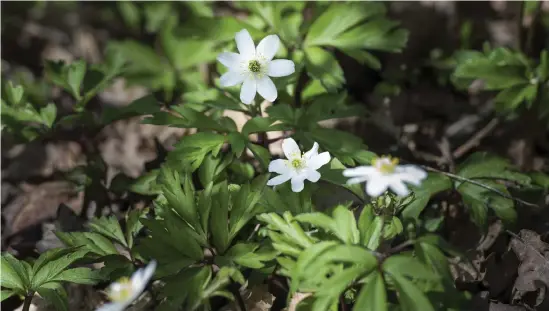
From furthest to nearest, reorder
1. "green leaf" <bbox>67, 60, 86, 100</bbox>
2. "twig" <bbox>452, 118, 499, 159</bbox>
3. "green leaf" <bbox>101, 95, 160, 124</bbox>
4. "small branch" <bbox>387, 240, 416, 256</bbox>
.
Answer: "twig" <bbox>452, 118, 499, 159</bbox>, "green leaf" <bbox>67, 60, 86, 100</bbox>, "green leaf" <bbox>101, 95, 160, 124</bbox>, "small branch" <bbox>387, 240, 416, 256</bbox>

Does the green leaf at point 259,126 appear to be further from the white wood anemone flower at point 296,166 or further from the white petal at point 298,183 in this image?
the white petal at point 298,183

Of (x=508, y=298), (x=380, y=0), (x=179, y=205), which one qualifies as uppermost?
(x=380, y=0)

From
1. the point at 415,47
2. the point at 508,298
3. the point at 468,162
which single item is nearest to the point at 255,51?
the point at 468,162

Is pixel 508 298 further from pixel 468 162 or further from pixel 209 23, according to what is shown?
pixel 209 23

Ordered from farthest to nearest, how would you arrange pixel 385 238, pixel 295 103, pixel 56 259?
pixel 295 103, pixel 56 259, pixel 385 238

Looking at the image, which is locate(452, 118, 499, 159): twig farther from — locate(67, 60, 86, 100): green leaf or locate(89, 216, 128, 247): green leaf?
locate(67, 60, 86, 100): green leaf

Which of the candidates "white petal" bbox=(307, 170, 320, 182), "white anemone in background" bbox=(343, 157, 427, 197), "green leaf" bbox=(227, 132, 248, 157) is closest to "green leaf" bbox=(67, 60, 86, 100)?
"green leaf" bbox=(227, 132, 248, 157)

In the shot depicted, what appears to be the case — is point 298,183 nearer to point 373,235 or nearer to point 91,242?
point 373,235

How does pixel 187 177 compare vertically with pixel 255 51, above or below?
below

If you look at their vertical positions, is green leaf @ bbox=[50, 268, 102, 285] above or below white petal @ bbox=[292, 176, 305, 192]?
below
